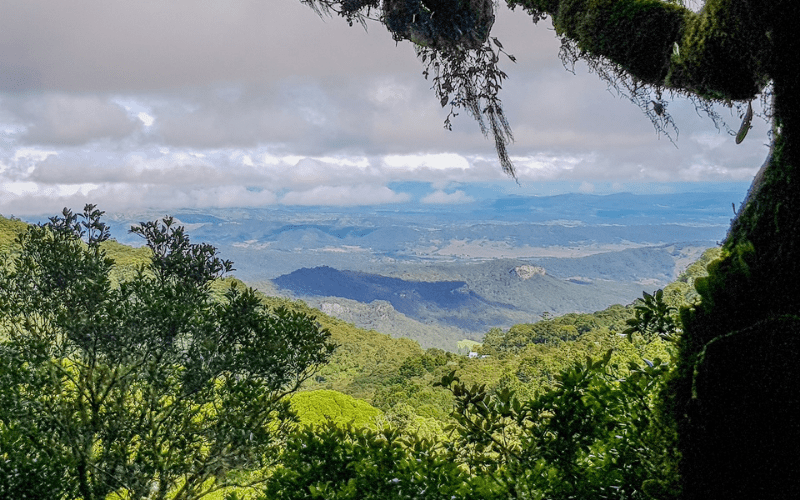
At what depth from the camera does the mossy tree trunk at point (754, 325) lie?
1.78 m

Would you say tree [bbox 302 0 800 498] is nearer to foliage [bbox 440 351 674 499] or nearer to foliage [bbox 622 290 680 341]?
foliage [bbox 440 351 674 499]

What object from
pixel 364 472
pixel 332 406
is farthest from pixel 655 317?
pixel 332 406

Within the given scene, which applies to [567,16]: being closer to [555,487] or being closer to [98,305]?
[555,487]

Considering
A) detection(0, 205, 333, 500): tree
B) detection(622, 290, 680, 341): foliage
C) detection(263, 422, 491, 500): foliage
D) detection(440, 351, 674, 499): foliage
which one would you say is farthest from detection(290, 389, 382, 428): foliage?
detection(622, 290, 680, 341): foliage

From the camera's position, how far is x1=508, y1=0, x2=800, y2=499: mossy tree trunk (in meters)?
1.78

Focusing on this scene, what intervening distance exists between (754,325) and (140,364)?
13.7ft

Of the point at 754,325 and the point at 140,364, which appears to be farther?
the point at 140,364

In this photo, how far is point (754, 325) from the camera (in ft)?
5.90

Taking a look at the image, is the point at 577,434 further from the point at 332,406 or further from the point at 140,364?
the point at 332,406

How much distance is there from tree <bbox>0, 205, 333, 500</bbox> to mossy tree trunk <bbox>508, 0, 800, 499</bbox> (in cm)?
328

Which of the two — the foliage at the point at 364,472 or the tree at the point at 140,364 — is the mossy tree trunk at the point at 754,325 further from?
the tree at the point at 140,364

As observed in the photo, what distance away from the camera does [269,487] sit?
2770 millimetres

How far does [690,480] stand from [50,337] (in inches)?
187

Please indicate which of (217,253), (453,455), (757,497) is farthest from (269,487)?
(217,253)
